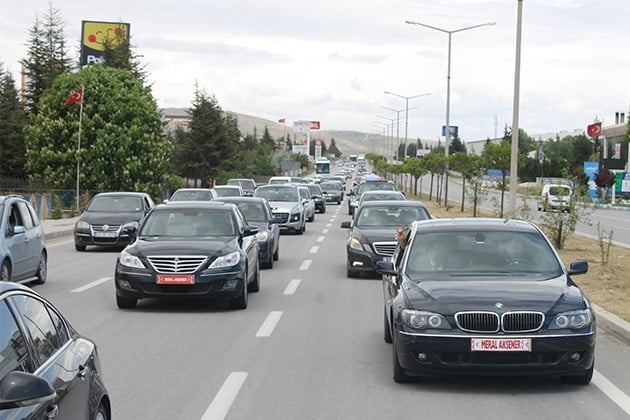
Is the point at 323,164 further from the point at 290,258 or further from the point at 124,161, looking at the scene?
the point at 290,258

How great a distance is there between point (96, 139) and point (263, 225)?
30.7 meters

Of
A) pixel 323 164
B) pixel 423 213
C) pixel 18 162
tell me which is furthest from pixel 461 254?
pixel 323 164

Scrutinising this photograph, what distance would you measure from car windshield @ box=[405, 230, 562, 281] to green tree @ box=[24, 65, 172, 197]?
41.2 meters

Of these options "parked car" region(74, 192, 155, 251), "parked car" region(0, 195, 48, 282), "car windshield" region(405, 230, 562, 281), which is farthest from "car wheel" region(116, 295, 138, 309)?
"parked car" region(74, 192, 155, 251)

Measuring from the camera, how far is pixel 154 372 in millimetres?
9039

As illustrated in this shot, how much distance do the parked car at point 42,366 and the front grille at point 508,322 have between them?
11.3 ft

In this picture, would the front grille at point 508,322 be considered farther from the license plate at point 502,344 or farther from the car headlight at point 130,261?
the car headlight at point 130,261

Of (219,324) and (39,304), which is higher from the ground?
(39,304)

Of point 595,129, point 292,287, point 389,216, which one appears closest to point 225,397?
point 292,287

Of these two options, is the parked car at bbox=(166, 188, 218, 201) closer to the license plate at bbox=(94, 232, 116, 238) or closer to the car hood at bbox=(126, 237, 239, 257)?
the license plate at bbox=(94, 232, 116, 238)

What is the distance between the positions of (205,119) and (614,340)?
7638 cm

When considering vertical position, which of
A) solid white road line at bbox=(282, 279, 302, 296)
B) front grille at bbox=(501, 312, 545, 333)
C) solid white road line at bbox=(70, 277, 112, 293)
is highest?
front grille at bbox=(501, 312, 545, 333)

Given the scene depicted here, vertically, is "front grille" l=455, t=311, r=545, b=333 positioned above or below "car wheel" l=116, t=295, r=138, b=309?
above

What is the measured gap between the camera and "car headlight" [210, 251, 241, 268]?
1334 cm
